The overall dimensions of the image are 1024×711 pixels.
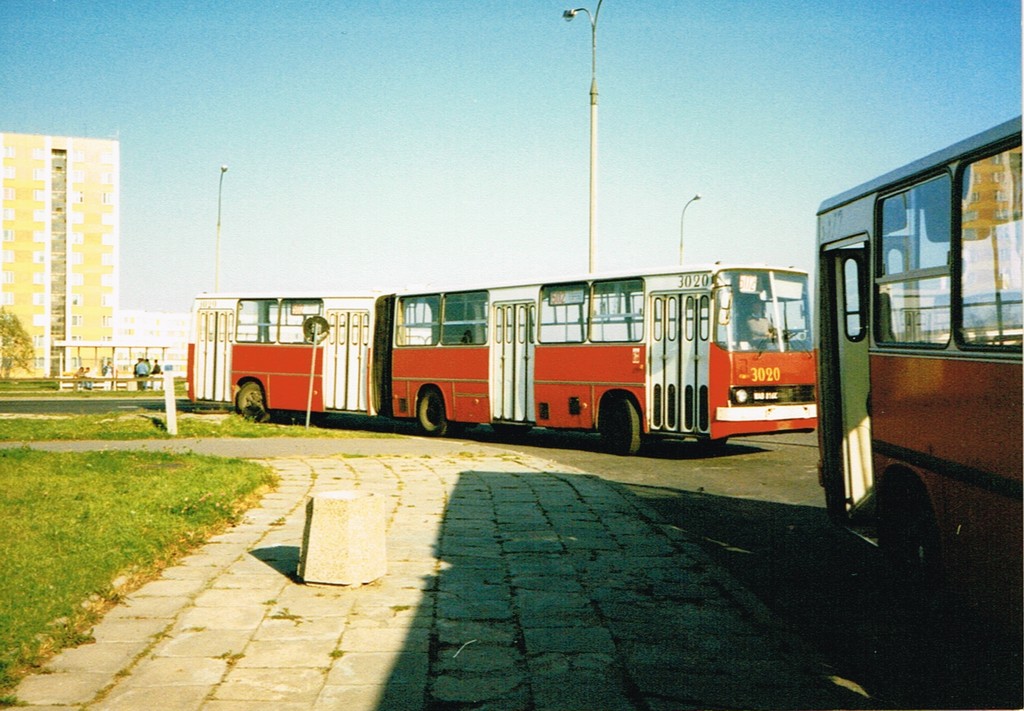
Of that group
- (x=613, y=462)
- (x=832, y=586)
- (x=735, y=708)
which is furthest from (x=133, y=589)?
(x=613, y=462)

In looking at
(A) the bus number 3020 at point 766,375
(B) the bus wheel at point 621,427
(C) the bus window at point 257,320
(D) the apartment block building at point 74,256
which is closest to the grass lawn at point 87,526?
(B) the bus wheel at point 621,427

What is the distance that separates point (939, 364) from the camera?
5586mm

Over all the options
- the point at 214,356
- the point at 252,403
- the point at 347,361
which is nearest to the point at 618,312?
the point at 347,361

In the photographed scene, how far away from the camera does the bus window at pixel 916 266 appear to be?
5.70 metres

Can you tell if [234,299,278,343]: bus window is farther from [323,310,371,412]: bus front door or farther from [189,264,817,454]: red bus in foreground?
[323,310,371,412]: bus front door

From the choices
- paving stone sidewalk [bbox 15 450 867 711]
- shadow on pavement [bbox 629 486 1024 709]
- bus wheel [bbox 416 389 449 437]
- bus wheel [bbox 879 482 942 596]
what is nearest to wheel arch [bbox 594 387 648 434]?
bus wheel [bbox 416 389 449 437]

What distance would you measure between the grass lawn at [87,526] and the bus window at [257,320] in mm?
9614

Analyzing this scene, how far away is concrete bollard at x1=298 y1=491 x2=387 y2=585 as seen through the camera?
20.9ft

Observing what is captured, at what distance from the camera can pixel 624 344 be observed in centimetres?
1555

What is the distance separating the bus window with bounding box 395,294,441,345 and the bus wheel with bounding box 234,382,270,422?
14.5 feet

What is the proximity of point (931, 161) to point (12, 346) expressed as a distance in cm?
7566

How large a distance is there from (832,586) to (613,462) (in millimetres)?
7805

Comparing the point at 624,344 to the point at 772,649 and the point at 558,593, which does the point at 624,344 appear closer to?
the point at 558,593

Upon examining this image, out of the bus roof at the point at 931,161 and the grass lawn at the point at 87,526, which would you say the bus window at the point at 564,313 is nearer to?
the grass lawn at the point at 87,526
